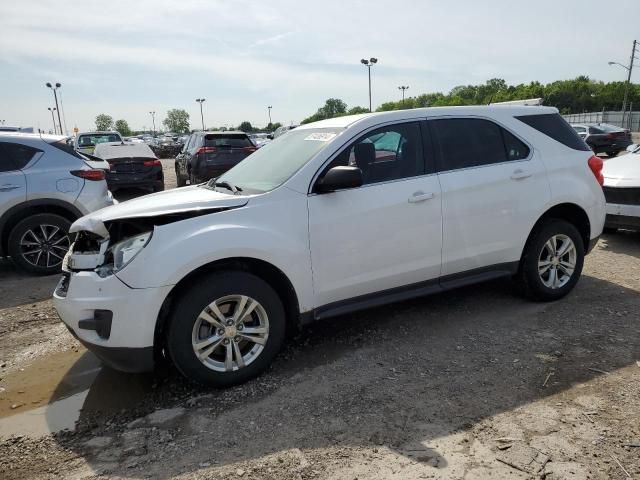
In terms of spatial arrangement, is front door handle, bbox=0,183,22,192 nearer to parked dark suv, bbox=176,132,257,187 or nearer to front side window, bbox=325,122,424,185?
front side window, bbox=325,122,424,185

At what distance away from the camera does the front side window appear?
3816mm

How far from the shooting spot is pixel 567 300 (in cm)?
481

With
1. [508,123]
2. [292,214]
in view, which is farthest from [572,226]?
[292,214]

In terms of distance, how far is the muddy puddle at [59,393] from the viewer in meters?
3.20

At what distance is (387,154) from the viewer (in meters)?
3.96

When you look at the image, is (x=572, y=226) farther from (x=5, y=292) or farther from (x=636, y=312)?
(x=5, y=292)

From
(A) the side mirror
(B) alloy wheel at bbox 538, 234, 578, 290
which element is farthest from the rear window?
(A) the side mirror

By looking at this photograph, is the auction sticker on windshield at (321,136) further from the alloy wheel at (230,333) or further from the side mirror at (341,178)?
the alloy wheel at (230,333)

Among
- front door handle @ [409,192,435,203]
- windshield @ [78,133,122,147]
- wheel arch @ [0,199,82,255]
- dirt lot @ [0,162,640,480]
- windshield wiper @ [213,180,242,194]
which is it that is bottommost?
dirt lot @ [0,162,640,480]

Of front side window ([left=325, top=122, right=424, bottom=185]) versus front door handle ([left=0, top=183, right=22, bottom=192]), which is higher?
front side window ([left=325, top=122, right=424, bottom=185])

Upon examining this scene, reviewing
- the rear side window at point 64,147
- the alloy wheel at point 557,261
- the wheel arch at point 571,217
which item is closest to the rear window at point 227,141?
the rear side window at point 64,147

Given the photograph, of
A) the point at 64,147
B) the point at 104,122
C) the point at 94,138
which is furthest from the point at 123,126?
the point at 64,147

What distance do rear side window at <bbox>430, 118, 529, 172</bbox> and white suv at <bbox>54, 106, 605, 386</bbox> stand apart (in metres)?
0.01

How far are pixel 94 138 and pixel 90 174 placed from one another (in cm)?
1339
